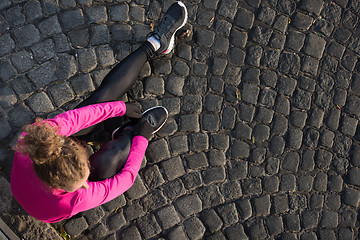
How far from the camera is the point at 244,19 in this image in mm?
4250

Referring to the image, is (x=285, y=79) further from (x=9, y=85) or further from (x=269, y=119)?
(x=9, y=85)

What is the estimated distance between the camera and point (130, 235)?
3844mm

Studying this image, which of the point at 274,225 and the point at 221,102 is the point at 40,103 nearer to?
the point at 221,102

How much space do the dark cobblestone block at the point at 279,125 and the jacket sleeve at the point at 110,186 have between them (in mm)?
1821

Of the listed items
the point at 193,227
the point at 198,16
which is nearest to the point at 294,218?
the point at 193,227

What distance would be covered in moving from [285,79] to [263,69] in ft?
1.07

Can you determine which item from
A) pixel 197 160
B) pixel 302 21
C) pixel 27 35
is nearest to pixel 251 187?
pixel 197 160

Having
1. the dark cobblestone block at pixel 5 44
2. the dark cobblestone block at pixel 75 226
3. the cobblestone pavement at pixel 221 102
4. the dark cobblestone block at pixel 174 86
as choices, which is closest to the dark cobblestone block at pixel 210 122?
the cobblestone pavement at pixel 221 102

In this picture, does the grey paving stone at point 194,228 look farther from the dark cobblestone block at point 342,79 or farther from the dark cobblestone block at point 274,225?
the dark cobblestone block at point 342,79

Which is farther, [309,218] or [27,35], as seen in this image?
[309,218]

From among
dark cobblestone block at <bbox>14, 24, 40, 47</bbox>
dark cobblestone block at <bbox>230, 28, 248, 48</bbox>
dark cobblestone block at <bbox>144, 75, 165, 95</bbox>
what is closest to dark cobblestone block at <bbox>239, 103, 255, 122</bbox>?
dark cobblestone block at <bbox>230, 28, 248, 48</bbox>

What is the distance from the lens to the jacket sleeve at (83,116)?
2877mm

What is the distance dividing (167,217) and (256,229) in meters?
1.13

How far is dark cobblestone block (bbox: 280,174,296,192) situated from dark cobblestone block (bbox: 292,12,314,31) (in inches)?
78.7
